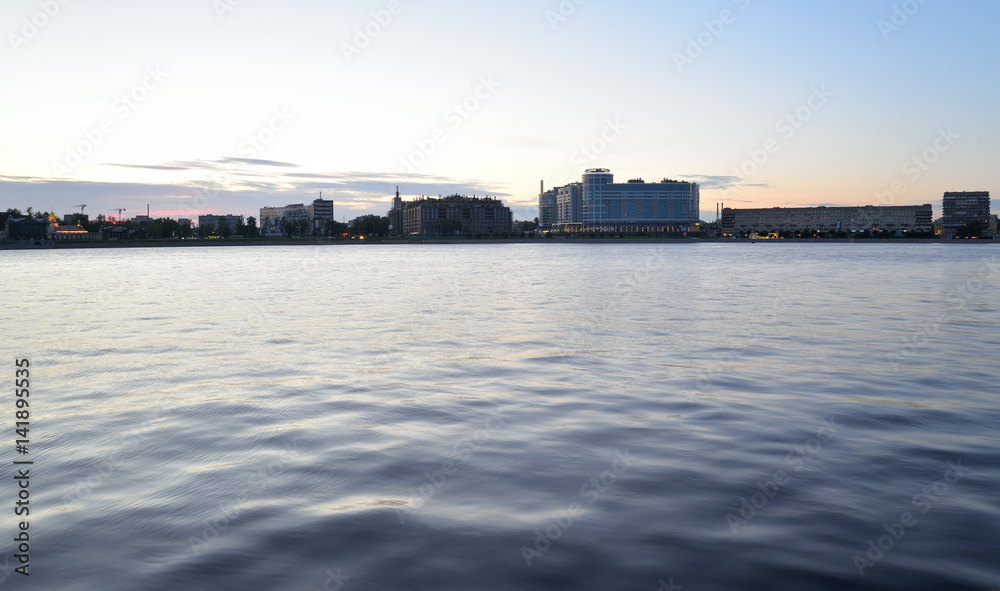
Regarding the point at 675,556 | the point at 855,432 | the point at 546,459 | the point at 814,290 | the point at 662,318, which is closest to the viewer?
the point at 675,556

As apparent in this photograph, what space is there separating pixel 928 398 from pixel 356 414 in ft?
29.8

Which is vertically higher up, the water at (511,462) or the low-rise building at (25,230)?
the low-rise building at (25,230)

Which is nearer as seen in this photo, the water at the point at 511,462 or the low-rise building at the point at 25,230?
the water at the point at 511,462

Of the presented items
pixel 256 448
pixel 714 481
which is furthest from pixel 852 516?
pixel 256 448

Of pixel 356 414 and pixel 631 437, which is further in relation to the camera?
pixel 356 414

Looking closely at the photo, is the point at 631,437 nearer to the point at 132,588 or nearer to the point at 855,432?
the point at 855,432

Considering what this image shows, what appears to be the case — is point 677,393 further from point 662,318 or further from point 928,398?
point 662,318

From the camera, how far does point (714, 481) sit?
6.95 metres

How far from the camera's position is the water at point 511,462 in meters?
5.20

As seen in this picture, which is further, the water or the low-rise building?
the low-rise building

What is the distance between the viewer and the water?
5203 mm

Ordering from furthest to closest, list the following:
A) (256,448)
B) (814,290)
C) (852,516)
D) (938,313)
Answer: (814,290), (938,313), (256,448), (852,516)

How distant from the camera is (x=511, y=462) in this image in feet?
25.0

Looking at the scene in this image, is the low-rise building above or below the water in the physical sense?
above
